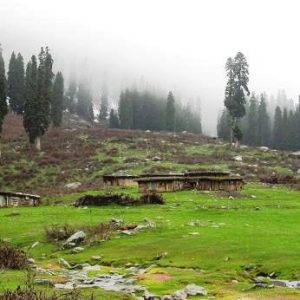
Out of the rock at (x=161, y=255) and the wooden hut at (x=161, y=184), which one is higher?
the wooden hut at (x=161, y=184)

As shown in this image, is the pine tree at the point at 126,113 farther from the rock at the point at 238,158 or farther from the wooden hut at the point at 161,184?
the wooden hut at the point at 161,184

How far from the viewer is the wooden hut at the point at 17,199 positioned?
4988 centimetres

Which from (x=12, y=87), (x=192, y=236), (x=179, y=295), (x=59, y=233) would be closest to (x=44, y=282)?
(x=179, y=295)

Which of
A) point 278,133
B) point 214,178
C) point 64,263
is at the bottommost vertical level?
point 64,263

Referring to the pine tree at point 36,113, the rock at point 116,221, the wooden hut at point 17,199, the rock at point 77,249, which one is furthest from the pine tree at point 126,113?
the rock at point 77,249

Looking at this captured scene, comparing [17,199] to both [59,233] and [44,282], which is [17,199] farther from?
[44,282]

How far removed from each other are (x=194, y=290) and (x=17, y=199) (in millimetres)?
34007

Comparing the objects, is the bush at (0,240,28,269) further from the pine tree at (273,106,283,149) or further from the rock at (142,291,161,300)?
the pine tree at (273,106,283,149)

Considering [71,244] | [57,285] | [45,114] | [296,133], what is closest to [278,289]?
[57,285]

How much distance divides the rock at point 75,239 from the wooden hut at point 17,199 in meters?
20.6

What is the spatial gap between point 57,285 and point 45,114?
7676 centimetres

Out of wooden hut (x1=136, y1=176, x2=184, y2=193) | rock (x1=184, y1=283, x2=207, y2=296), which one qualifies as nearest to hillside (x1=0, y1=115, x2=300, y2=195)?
wooden hut (x1=136, y1=176, x2=184, y2=193)

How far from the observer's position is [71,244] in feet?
95.6

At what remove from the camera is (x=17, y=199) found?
50.4m
